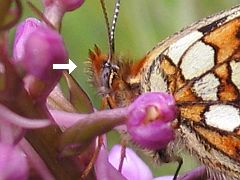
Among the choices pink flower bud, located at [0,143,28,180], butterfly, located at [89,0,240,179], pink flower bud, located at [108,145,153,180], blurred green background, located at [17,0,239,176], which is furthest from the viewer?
blurred green background, located at [17,0,239,176]

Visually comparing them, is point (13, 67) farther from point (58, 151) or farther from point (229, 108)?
point (229, 108)

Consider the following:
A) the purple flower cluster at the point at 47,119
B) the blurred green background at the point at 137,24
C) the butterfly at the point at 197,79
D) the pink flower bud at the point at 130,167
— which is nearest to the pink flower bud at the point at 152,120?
the purple flower cluster at the point at 47,119

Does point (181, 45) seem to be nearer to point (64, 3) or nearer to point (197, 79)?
point (197, 79)

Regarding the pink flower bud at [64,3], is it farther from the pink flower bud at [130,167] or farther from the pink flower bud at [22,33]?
the pink flower bud at [130,167]

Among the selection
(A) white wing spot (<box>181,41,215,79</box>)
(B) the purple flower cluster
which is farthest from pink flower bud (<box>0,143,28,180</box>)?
(A) white wing spot (<box>181,41,215,79</box>)

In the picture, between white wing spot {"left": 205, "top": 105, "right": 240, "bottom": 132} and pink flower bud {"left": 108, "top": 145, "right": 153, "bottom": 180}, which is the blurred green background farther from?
white wing spot {"left": 205, "top": 105, "right": 240, "bottom": 132}

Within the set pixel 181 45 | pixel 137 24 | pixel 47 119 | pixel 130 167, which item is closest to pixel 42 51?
pixel 47 119

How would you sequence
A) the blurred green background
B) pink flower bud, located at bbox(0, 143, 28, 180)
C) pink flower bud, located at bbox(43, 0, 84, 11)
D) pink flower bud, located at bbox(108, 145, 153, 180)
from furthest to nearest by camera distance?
the blurred green background < pink flower bud, located at bbox(108, 145, 153, 180) < pink flower bud, located at bbox(43, 0, 84, 11) < pink flower bud, located at bbox(0, 143, 28, 180)

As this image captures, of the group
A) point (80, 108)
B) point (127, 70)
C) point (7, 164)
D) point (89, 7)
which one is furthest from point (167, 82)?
point (89, 7)
